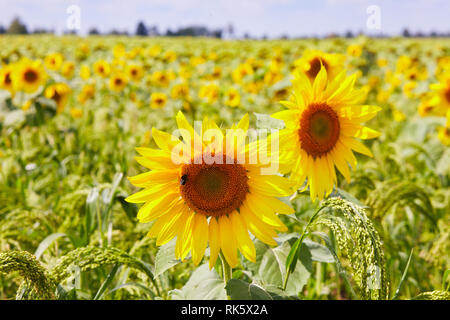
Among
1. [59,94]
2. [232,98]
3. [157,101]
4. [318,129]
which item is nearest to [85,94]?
[157,101]

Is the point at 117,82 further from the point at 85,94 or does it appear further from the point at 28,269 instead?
the point at 28,269

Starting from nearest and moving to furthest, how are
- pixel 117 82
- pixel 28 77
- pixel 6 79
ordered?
pixel 28 77 → pixel 6 79 → pixel 117 82

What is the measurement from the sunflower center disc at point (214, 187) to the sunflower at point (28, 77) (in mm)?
2824

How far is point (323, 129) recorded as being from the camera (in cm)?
148

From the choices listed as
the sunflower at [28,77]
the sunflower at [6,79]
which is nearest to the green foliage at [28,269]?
the sunflower at [28,77]

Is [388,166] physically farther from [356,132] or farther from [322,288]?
[356,132]

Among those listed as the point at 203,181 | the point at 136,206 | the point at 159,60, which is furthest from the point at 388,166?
the point at 159,60

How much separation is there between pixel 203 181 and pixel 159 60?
635 centimetres

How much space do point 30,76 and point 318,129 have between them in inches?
114

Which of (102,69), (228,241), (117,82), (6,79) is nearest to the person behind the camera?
(228,241)

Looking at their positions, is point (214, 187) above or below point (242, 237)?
above

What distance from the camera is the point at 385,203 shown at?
1.54 metres

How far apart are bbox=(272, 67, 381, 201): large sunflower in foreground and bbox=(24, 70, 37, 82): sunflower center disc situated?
2.81 metres

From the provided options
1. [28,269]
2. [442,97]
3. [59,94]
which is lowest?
[28,269]
